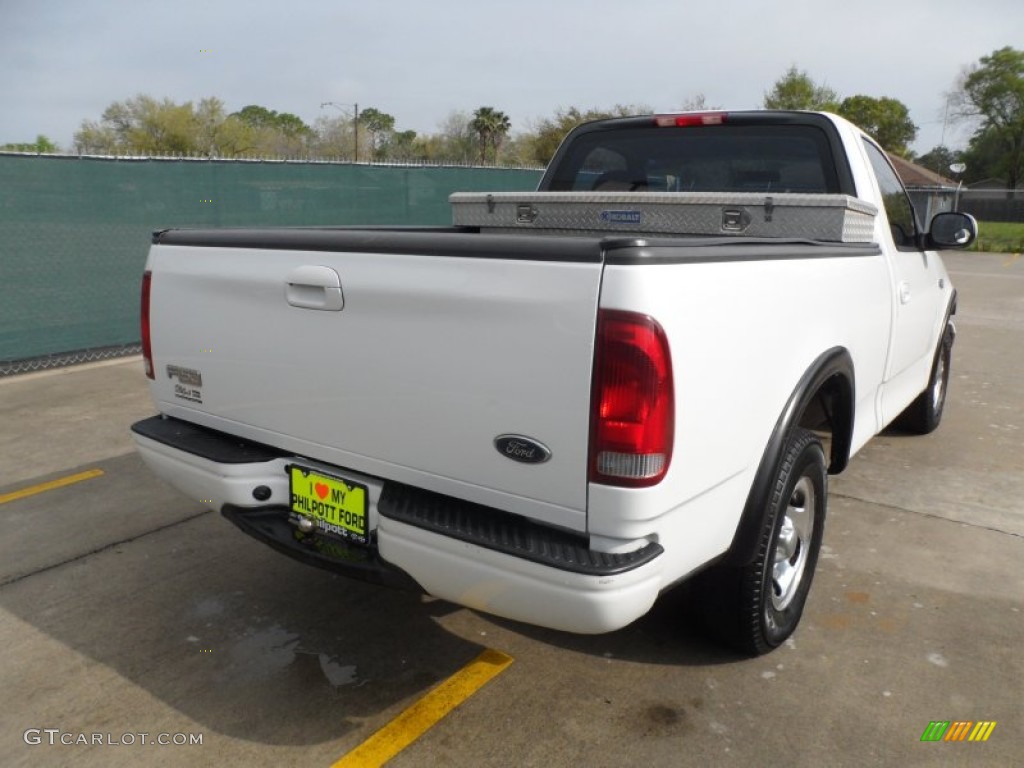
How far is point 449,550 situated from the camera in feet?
7.54

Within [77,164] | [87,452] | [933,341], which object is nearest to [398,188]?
[77,164]

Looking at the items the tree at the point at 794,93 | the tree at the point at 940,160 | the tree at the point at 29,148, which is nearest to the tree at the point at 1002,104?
the tree at the point at 940,160

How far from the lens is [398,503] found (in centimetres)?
246

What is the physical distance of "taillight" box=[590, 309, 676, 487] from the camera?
2045 millimetres

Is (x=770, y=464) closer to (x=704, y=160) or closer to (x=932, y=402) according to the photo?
(x=704, y=160)

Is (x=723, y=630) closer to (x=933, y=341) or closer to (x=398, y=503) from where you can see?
(x=398, y=503)

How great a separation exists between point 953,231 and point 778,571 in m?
2.37

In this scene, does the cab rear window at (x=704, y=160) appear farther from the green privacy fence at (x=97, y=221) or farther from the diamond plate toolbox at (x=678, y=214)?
the green privacy fence at (x=97, y=221)

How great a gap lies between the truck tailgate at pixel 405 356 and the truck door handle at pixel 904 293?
8.46 feet

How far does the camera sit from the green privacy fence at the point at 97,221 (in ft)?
24.5

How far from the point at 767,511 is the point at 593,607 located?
0.82m

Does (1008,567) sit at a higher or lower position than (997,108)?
lower

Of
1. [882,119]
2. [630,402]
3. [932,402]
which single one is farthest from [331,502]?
[882,119]

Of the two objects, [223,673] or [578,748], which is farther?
[223,673]
